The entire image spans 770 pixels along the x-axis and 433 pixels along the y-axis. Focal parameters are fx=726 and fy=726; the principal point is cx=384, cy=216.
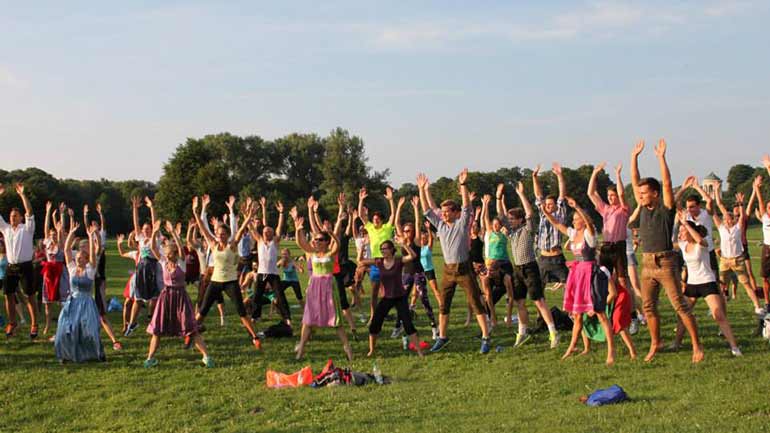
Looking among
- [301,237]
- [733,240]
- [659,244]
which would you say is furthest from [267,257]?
[733,240]

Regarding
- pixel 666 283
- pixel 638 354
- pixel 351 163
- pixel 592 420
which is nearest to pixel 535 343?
pixel 638 354

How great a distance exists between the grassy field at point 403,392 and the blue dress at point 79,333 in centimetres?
23

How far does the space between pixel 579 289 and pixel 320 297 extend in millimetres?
3697

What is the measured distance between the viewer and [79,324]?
424 inches

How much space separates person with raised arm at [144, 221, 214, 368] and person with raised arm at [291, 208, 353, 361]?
4.99ft

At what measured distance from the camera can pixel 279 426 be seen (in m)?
7.19

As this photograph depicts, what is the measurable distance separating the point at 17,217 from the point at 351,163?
2949 inches

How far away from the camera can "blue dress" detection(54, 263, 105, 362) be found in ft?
35.3

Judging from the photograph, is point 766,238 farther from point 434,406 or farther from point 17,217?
point 17,217

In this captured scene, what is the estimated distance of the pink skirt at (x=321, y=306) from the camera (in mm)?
10633

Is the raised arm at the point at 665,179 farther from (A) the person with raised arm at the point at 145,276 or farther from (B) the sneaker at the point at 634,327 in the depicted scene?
(A) the person with raised arm at the point at 145,276

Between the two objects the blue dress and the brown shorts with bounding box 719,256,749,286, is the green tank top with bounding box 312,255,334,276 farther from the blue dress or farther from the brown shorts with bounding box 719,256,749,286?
the brown shorts with bounding box 719,256,749,286

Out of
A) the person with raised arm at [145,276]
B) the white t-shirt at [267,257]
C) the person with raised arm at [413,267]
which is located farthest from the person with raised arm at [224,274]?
the person with raised arm at [413,267]

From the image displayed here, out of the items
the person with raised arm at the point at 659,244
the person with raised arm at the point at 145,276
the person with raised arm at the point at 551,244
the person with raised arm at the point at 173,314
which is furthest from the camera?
the person with raised arm at the point at 145,276
